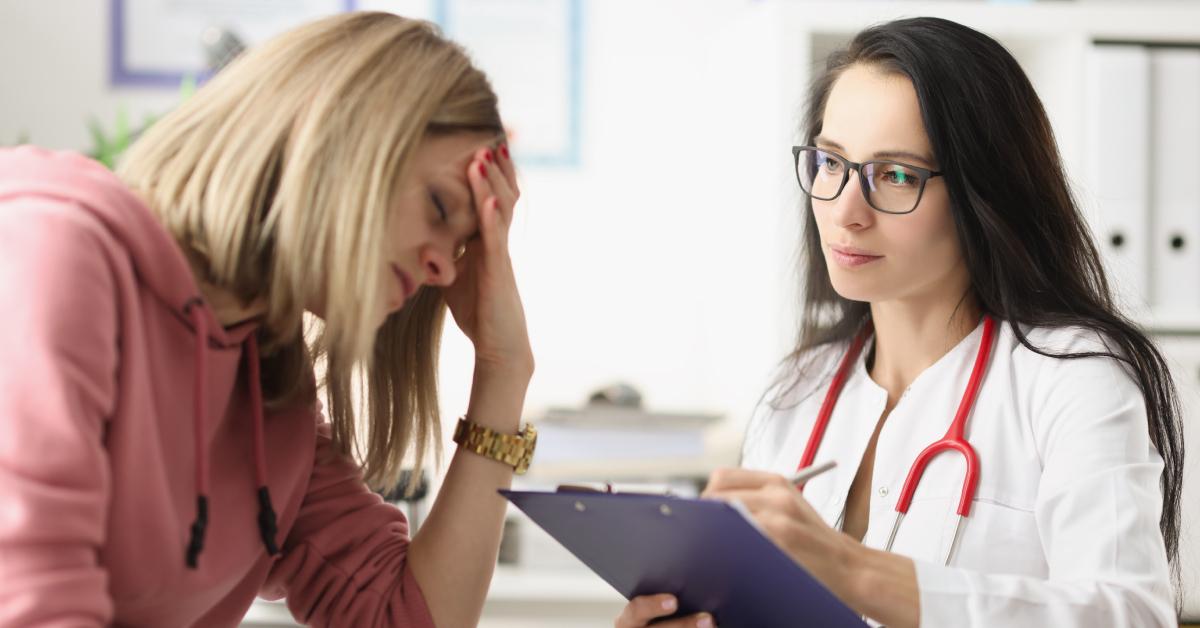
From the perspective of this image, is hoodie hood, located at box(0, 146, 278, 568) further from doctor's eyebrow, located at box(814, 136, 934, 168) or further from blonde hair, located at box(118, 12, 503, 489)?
doctor's eyebrow, located at box(814, 136, 934, 168)

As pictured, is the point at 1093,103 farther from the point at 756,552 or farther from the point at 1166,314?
the point at 756,552

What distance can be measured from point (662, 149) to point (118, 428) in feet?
5.52

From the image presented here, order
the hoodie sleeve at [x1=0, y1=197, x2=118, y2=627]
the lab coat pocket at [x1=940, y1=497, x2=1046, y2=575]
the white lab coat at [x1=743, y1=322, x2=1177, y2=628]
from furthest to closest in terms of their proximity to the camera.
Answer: the lab coat pocket at [x1=940, y1=497, x2=1046, y2=575]
the white lab coat at [x1=743, y1=322, x2=1177, y2=628]
the hoodie sleeve at [x1=0, y1=197, x2=118, y2=627]

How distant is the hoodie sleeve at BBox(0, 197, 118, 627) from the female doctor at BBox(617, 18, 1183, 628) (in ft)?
1.68

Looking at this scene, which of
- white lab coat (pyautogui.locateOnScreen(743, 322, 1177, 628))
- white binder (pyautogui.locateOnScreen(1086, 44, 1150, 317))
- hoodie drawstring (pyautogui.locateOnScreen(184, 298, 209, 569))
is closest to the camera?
hoodie drawstring (pyautogui.locateOnScreen(184, 298, 209, 569))

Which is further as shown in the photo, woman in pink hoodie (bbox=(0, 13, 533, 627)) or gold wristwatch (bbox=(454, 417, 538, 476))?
gold wristwatch (bbox=(454, 417, 538, 476))

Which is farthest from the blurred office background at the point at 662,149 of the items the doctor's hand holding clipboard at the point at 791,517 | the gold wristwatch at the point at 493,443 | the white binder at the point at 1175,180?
the doctor's hand holding clipboard at the point at 791,517

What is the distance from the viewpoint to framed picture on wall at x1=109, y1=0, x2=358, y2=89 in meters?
2.29

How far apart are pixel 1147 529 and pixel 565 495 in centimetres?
52

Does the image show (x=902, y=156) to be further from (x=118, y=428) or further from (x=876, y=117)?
(x=118, y=428)

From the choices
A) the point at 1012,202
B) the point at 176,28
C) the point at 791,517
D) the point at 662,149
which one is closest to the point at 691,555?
the point at 791,517

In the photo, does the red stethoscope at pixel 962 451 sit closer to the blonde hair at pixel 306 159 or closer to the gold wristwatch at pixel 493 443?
the gold wristwatch at pixel 493 443

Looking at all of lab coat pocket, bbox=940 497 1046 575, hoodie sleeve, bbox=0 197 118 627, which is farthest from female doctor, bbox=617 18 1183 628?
hoodie sleeve, bbox=0 197 118 627

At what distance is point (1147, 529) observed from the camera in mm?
1027
